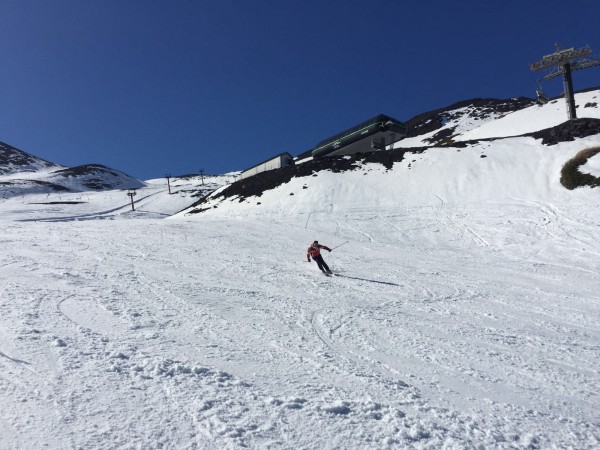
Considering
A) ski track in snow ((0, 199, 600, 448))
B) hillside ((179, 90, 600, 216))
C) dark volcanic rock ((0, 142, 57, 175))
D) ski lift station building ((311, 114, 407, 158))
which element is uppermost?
dark volcanic rock ((0, 142, 57, 175))

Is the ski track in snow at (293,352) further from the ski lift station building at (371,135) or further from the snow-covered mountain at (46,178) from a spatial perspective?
the snow-covered mountain at (46,178)

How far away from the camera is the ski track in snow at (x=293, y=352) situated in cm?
495

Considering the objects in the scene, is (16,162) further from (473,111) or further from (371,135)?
(473,111)

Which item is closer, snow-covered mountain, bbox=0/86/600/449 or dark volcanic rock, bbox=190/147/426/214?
snow-covered mountain, bbox=0/86/600/449

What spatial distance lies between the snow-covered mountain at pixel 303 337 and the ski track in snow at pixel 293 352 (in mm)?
36

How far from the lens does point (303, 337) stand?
26.8 feet

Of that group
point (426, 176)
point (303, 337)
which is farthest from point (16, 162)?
point (303, 337)

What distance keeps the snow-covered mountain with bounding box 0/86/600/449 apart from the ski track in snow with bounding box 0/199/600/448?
0.04m

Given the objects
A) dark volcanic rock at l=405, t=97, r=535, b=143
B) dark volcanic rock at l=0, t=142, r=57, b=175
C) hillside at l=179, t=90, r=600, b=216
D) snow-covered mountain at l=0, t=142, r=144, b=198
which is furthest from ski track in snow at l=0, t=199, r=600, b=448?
dark volcanic rock at l=0, t=142, r=57, b=175

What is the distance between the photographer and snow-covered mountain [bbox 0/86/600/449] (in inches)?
197

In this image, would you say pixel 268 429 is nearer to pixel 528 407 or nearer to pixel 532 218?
pixel 528 407

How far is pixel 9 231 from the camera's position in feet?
74.7

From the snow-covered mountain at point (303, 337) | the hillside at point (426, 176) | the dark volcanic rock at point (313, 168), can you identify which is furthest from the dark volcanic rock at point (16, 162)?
the snow-covered mountain at point (303, 337)

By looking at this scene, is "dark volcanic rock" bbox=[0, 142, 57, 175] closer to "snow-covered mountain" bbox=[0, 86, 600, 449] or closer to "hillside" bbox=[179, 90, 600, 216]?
"hillside" bbox=[179, 90, 600, 216]
